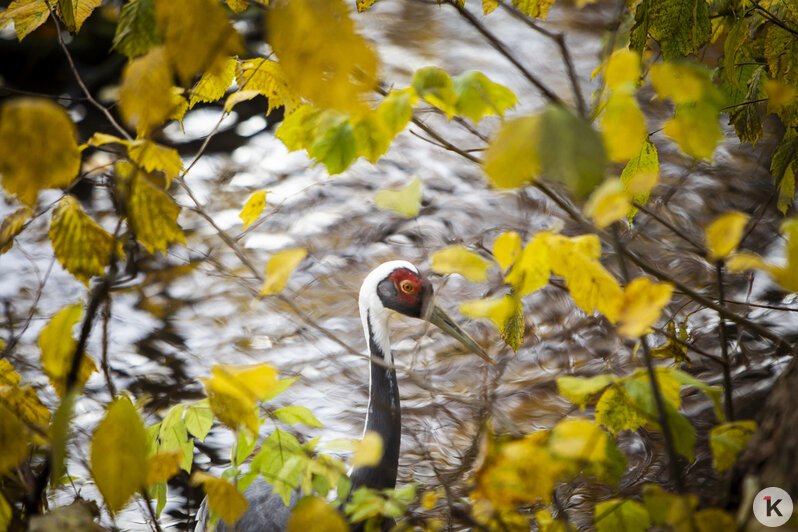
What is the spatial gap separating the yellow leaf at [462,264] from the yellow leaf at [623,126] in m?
0.34

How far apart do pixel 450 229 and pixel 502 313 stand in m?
3.30

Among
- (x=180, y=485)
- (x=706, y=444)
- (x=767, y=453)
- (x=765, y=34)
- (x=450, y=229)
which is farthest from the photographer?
(x=450, y=229)

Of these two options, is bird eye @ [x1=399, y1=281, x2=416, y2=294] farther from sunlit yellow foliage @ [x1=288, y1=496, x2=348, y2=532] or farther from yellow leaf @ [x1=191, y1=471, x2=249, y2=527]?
sunlit yellow foliage @ [x1=288, y1=496, x2=348, y2=532]

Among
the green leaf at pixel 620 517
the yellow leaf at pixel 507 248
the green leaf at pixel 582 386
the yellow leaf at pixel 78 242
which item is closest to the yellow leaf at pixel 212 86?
the yellow leaf at pixel 78 242

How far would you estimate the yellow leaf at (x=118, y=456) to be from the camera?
36.1 inches

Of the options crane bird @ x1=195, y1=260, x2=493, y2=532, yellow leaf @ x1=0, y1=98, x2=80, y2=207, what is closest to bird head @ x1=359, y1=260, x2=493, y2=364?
crane bird @ x1=195, y1=260, x2=493, y2=532

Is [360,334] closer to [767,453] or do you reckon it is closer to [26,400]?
[26,400]

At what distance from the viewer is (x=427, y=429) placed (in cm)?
329

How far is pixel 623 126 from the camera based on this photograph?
3.11 ft

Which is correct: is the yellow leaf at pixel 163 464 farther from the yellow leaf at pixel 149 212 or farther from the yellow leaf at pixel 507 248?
the yellow leaf at pixel 507 248

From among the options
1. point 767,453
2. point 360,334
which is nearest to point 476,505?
point 767,453

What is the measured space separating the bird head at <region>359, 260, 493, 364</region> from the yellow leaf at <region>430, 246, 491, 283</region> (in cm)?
112

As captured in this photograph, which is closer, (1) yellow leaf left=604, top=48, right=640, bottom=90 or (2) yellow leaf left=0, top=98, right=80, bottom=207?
(2) yellow leaf left=0, top=98, right=80, bottom=207

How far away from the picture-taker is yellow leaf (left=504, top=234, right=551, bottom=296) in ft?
3.85
